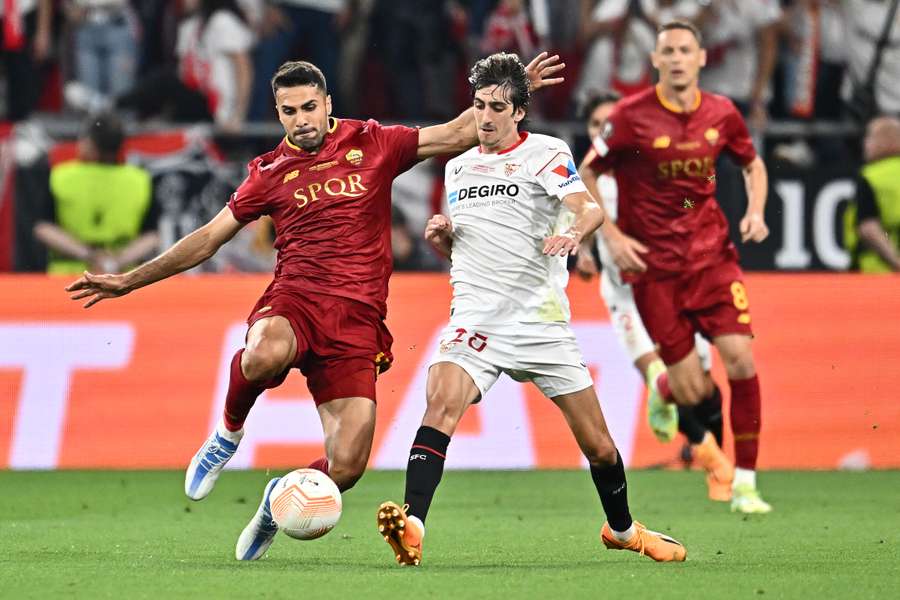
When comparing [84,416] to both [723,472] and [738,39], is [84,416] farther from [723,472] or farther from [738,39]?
[738,39]

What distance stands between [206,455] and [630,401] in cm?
520

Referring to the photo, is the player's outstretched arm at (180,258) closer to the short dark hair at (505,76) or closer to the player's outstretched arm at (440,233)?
the player's outstretched arm at (440,233)

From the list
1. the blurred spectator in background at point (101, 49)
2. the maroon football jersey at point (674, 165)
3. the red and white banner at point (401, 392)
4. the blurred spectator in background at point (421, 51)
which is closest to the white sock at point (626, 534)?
the maroon football jersey at point (674, 165)

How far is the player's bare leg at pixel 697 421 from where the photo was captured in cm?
1068

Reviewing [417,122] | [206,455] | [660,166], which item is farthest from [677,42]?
[417,122]

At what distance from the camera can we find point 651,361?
1200 centimetres

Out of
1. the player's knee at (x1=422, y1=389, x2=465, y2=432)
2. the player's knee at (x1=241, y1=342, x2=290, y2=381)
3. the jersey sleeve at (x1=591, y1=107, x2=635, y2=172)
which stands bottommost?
the player's knee at (x1=422, y1=389, x2=465, y2=432)

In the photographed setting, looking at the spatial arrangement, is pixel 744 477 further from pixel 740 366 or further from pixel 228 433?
pixel 228 433

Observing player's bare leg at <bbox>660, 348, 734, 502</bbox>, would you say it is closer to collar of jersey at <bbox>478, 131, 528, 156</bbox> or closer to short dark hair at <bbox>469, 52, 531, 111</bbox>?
collar of jersey at <bbox>478, 131, 528, 156</bbox>

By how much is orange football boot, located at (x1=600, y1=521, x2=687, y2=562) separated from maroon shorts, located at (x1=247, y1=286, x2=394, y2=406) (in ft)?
4.21

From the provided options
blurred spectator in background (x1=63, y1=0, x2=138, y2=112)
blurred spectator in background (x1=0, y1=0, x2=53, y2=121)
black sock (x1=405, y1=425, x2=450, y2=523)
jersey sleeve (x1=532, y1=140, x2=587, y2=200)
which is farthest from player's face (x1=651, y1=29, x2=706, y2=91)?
blurred spectator in background (x1=0, y1=0, x2=53, y2=121)

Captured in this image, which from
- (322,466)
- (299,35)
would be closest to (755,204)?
(322,466)

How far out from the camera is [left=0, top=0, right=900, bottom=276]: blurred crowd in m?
15.7

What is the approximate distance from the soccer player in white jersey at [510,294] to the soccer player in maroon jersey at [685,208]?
2.45 meters
